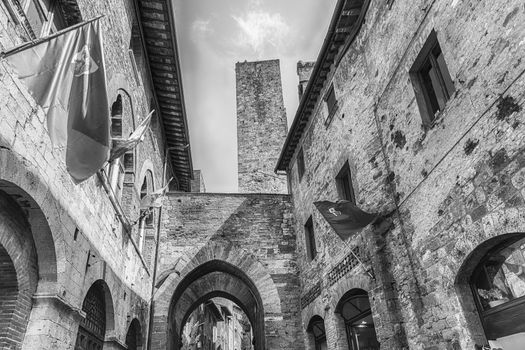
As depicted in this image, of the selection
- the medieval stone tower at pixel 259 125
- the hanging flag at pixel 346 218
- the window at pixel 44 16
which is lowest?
the hanging flag at pixel 346 218

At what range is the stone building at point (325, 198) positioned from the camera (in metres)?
3.93

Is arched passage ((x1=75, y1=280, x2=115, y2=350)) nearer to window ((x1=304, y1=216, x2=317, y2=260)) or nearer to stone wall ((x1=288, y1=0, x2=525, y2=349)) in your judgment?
stone wall ((x1=288, y1=0, x2=525, y2=349))

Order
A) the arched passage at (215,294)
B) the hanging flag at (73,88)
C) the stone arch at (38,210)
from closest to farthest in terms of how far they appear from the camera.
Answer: the hanging flag at (73,88) < the stone arch at (38,210) < the arched passage at (215,294)

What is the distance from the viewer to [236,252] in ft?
37.3

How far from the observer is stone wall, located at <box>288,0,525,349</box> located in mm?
3828

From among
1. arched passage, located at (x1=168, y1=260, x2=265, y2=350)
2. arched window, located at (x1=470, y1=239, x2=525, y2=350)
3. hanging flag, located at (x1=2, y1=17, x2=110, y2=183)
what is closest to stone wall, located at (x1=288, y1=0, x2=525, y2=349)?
arched window, located at (x1=470, y1=239, x2=525, y2=350)

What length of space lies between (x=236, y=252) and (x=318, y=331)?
10.4ft

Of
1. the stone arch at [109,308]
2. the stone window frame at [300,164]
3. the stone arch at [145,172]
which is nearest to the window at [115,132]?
the stone arch at [145,172]

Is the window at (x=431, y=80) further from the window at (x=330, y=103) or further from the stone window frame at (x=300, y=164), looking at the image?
the stone window frame at (x=300, y=164)

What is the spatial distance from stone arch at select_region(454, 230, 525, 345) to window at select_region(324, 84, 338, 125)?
496 centimetres

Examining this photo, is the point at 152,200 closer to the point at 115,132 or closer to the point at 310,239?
the point at 115,132

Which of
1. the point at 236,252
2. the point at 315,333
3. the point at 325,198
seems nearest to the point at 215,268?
the point at 236,252

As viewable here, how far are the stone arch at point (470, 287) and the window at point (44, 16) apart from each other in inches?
213

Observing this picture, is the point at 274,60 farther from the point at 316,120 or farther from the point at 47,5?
the point at 47,5
